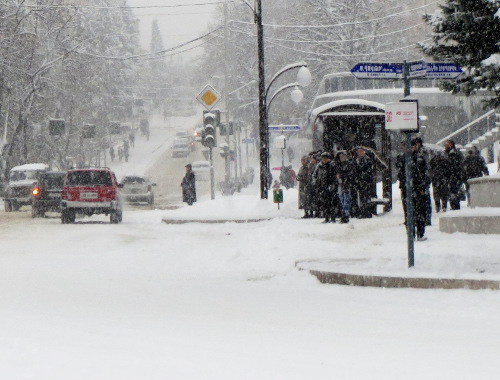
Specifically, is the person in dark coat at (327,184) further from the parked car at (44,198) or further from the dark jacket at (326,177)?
the parked car at (44,198)

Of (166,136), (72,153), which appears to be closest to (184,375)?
(72,153)

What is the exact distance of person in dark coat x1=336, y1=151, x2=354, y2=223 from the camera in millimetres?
23906

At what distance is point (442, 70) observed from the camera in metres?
13.4

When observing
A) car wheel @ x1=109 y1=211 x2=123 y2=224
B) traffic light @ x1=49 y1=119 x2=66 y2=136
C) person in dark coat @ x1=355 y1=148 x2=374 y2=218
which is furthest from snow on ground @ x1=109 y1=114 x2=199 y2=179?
person in dark coat @ x1=355 y1=148 x2=374 y2=218

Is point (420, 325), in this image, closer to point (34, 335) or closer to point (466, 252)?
point (34, 335)

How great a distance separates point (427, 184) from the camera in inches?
744

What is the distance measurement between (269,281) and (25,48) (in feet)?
141

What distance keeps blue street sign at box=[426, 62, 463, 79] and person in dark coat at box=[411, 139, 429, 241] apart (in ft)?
15.7

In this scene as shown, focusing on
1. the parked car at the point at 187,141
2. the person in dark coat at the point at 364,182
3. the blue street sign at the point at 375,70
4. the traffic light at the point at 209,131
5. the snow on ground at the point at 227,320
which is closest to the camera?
the snow on ground at the point at 227,320

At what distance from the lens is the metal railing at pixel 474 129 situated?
40625 millimetres

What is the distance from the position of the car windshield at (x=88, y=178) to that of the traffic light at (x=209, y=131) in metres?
3.00

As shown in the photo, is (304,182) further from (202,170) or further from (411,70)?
(202,170)

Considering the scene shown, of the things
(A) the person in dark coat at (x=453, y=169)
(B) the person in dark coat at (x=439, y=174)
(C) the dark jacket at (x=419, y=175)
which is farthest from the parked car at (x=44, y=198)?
(C) the dark jacket at (x=419, y=175)

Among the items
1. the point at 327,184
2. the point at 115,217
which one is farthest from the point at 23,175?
the point at 327,184
